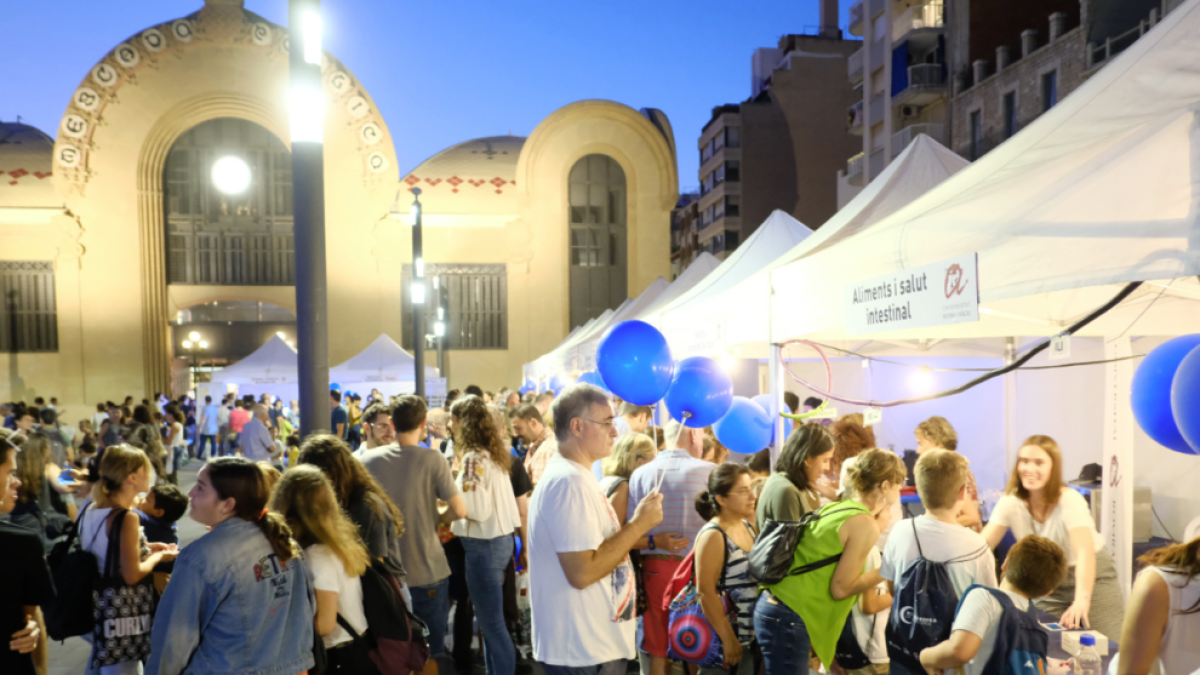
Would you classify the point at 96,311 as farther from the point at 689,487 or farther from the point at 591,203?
the point at 689,487

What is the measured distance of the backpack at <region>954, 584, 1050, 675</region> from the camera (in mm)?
2904

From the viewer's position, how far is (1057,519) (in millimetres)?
4215

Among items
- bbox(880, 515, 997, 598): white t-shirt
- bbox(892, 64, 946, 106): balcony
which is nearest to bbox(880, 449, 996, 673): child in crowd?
bbox(880, 515, 997, 598): white t-shirt

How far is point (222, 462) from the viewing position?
270 cm

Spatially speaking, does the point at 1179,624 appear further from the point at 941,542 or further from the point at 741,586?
the point at 741,586

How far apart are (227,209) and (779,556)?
1170 inches

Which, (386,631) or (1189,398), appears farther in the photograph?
(386,631)

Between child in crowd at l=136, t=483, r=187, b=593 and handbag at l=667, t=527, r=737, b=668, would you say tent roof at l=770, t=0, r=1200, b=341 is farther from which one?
child in crowd at l=136, t=483, r=187, b=593

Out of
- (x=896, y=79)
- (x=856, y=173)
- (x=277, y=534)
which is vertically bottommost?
(x=277, y=534)

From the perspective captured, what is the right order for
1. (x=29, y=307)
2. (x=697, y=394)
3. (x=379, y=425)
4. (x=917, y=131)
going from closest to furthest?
1. (x=697, y=394)
2. (x=379, y=425)
3. (x=29, y=307)
4. (x=917, y=131)

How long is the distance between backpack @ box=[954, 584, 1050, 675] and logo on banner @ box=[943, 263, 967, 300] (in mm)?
1134

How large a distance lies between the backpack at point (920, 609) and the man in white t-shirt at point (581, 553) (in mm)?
1141

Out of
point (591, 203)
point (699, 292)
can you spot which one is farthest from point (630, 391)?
point (591, 203)

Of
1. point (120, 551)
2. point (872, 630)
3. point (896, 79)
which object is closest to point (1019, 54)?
point (896, 79)
